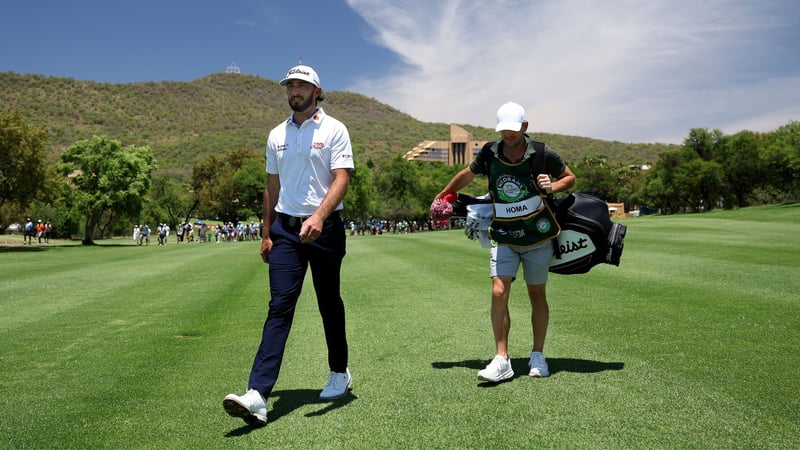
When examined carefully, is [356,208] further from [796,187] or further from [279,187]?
[279,187]

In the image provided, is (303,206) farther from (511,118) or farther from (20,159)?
(20,159)

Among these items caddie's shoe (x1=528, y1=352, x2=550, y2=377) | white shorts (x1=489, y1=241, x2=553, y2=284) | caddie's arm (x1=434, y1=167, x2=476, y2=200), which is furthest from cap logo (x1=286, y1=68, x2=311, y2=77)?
caddie's shoe (x1=528, y1=352, x2=550, y2=377)

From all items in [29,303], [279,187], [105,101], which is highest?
[105,101]

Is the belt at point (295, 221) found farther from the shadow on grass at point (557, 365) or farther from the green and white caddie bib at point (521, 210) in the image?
the shadow on grass at point (557, 365)

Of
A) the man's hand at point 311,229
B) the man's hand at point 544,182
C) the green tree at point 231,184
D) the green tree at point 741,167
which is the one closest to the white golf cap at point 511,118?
the man's hand at point 544,182

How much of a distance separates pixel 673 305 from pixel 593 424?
573 centimetres

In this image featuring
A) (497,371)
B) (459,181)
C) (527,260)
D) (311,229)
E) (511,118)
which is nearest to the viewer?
(311,229)

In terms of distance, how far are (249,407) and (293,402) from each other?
0.79 metres

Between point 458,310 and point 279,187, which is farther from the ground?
point 279,187

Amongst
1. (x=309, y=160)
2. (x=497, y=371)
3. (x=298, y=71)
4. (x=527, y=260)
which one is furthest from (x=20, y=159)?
(x=497, y=371)

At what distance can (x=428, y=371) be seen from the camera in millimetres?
5672

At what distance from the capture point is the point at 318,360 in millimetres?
6430

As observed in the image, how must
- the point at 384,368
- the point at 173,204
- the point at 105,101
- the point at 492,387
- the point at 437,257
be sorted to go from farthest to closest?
1. the point at 105,101
2. the point at 173,204
3. the point at 437,257
4. the point at 384,368
5. the point at 492,387

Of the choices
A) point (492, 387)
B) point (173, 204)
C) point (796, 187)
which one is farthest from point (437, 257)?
point (173, 204)
